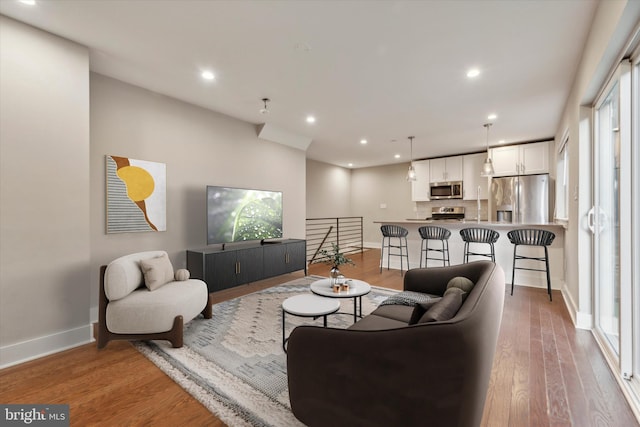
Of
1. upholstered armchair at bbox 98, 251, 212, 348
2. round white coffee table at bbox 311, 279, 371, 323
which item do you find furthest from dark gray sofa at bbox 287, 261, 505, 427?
upholstered armchair at bbox 98, 251, 212, 348

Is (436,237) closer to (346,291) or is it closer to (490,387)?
(346,291)

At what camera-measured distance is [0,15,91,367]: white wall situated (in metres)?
2.25

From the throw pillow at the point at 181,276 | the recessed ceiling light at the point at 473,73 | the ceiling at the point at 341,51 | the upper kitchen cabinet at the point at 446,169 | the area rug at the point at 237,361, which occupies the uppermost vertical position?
the ceiling at the point at 341,51

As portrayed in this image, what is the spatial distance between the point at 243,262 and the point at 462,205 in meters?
5.80

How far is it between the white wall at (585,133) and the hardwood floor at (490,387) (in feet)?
1.72

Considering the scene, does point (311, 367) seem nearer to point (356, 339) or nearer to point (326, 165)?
point (356, 339)

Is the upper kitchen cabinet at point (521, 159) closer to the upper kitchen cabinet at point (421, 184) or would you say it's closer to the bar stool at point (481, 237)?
the upper kitchen cabinet at point (421, 184)

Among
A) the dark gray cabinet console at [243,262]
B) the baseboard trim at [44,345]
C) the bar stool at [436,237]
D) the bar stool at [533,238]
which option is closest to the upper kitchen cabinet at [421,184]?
the bar stool at [436,237]

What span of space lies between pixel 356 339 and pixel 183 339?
2.04m

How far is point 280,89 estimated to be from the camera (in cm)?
348

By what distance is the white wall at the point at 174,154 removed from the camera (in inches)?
122

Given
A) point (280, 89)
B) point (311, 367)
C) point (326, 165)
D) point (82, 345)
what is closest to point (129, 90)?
point (280, 89)

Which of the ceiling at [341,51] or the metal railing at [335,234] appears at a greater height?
the ceiling at [341,51]

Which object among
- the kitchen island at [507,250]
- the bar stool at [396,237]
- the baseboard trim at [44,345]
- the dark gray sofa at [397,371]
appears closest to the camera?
the dark gray sofa at [397,371]
